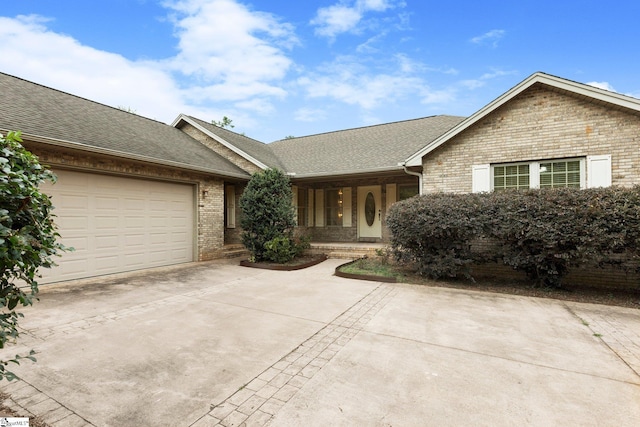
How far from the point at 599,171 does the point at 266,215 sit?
8156 millimetres

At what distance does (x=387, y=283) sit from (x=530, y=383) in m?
4.05

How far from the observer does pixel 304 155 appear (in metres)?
13.0

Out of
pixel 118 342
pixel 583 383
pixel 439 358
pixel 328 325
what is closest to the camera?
pixel 583 383

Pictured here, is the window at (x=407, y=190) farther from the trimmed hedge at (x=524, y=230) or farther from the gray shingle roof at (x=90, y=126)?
the gray shingle roof at (x=90, y=126)

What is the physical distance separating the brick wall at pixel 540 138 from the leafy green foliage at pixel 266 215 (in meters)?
4.26

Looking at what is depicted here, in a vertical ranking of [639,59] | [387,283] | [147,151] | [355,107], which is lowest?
[387,283]

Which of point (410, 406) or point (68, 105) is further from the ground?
point (68, 105)

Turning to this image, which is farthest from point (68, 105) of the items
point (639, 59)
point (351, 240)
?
point (639, 59)

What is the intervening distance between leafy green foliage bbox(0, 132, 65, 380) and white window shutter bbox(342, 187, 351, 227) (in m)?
10.8

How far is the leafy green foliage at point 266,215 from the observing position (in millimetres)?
8859

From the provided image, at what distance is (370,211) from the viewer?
1209 centimetres

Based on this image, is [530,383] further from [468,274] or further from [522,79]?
[522,79]

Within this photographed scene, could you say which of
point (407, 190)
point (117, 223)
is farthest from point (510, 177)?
point (117, 223)

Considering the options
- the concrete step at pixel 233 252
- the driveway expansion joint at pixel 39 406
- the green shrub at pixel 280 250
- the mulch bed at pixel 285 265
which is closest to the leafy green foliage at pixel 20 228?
the driveway expansion joint at pixel 39 406
